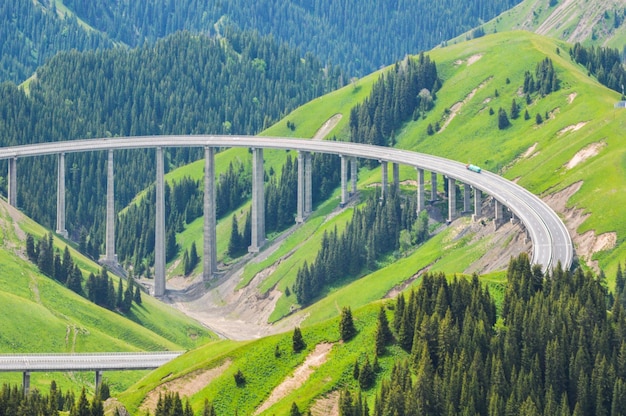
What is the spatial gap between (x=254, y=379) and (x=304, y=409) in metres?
10.9

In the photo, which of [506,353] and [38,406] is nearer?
[38,406]

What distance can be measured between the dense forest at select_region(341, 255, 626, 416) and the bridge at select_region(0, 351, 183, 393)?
34.8 metres

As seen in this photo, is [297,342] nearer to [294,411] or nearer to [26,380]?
[294,411]

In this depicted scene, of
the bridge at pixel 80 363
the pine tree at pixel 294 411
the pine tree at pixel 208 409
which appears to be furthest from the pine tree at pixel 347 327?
the bridge at pixel 80 363

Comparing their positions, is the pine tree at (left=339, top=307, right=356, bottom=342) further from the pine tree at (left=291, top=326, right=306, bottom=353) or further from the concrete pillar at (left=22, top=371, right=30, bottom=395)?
the concrete pillar at (left=22, top=371, right=30, bottom=395)

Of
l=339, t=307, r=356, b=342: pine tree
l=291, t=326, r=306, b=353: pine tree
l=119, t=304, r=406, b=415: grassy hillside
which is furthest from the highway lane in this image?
l=339, t=307, r=356, b=342: pine tree

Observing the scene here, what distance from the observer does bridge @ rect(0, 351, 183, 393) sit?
168m

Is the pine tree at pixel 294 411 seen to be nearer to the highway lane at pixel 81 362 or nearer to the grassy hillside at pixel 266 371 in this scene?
the grassy hillside at pixel 266 371

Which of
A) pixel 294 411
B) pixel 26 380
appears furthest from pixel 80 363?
pixel 294 411

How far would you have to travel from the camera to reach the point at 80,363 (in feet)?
562

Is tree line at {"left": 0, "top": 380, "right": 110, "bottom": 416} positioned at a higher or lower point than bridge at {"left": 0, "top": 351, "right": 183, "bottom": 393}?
higher

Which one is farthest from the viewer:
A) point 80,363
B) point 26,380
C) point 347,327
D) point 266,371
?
point 80,363

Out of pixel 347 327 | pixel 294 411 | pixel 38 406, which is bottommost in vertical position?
pixel 294 411

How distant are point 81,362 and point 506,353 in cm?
5385
